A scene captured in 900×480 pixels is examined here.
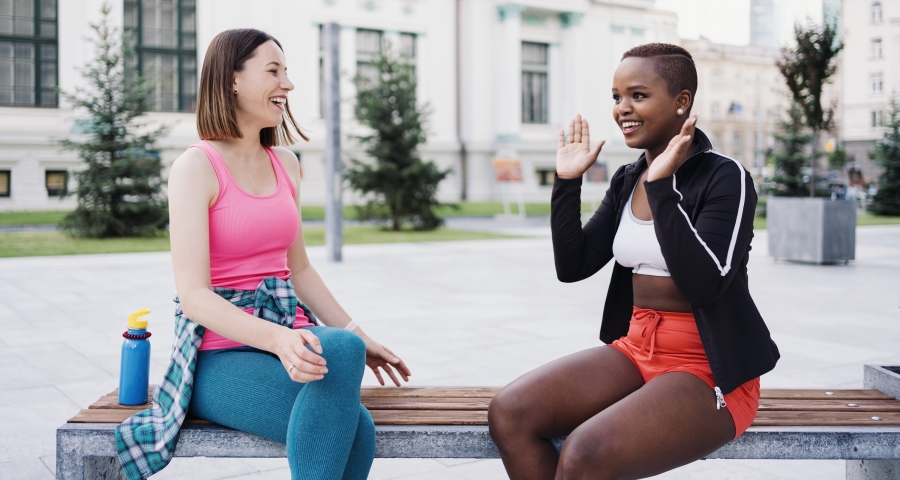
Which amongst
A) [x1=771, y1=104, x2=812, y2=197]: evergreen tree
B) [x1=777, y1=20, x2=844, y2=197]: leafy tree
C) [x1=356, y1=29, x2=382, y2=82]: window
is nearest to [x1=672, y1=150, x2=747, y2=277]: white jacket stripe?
[x1=777, y1=20, x2=844, y2=197]: leafy tree

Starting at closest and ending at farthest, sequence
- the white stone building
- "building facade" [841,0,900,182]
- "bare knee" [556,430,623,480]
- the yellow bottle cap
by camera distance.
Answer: "bare knee" [556,430,623,480] → the yellow bottle cap → the white stone building → "building facade" [841,0,900,182]

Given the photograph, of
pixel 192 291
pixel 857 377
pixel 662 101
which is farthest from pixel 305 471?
pixel 857 377

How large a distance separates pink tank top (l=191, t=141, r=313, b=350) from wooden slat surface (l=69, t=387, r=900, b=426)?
36cm

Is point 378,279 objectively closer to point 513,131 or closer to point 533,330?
point 533,330

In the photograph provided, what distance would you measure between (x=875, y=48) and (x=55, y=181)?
166ft

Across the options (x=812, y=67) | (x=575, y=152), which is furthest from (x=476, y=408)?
(x=812, y=67)

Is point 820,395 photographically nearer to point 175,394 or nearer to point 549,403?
point 549,403

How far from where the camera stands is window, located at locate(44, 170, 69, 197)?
24.3 meters

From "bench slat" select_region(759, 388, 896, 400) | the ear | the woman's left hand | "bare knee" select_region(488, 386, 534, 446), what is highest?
the ear

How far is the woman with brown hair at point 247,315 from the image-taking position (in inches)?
84.7

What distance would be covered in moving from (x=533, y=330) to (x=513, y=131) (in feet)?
87.2

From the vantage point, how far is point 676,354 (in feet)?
7.93

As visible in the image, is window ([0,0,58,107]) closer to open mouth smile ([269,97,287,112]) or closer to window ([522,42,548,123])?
window ([522,42,548,123])

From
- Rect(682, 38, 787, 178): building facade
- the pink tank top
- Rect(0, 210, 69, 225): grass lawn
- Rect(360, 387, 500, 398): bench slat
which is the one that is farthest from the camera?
Rect(682, 38, 787, 178): building facade
